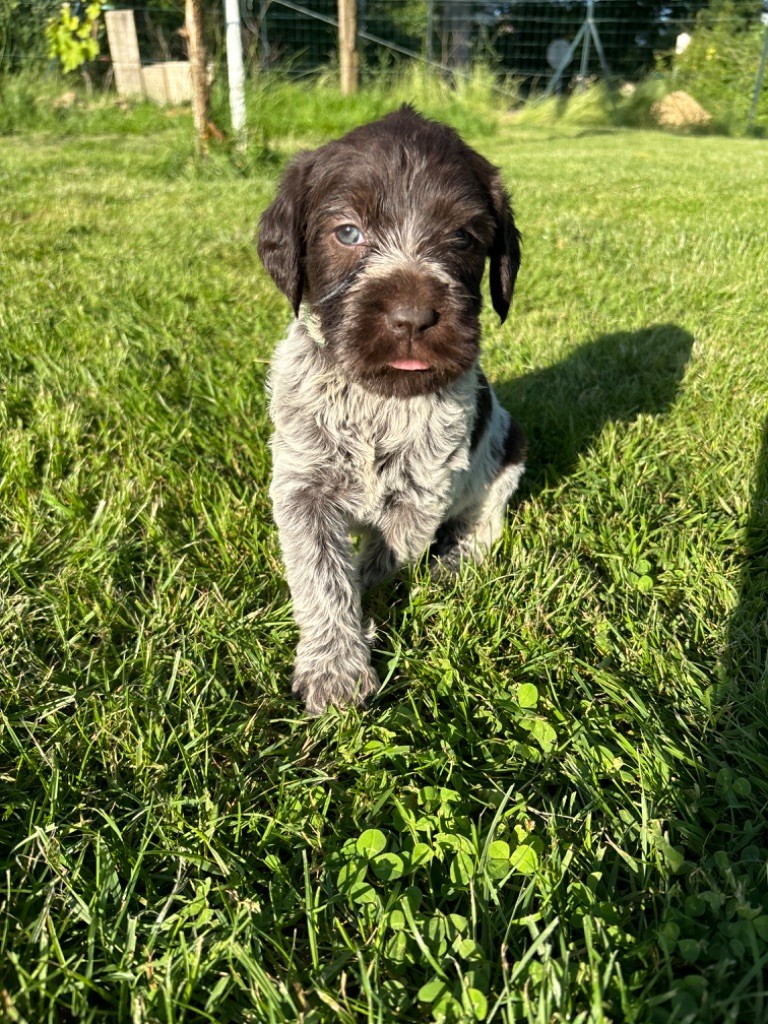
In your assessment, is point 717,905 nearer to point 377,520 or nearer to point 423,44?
point 377,520

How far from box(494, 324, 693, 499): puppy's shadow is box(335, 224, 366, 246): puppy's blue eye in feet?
4.38

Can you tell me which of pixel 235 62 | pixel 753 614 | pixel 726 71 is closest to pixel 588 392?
pixel 753 614

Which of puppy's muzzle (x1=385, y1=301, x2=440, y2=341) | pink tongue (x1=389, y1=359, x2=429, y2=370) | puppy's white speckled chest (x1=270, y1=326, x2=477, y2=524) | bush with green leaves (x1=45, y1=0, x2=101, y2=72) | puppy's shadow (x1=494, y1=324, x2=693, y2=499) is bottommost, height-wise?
puppy's shadow (x1=494, y1=324, x2=693, y2=499)

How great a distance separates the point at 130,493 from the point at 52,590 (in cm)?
55

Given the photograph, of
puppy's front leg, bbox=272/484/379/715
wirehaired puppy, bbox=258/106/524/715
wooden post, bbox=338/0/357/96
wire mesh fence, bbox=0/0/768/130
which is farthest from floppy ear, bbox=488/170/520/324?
wire mesh fence, bbox=0/0/768/130

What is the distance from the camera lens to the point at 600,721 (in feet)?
6.10

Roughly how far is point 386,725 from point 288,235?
1.60 m

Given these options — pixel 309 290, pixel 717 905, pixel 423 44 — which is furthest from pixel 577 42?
pixel 717 905

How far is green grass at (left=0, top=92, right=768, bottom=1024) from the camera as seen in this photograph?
4.18 feet

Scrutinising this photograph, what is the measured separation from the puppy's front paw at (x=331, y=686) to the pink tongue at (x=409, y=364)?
0.89 m

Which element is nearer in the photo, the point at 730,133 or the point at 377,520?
the point at 377,520

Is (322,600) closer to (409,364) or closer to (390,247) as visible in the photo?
(409,364)

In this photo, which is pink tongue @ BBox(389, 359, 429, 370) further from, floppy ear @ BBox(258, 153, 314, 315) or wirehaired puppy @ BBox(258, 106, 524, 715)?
floppy ear @ BBox(258, 153, 314, 315)

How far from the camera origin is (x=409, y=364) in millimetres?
1999
